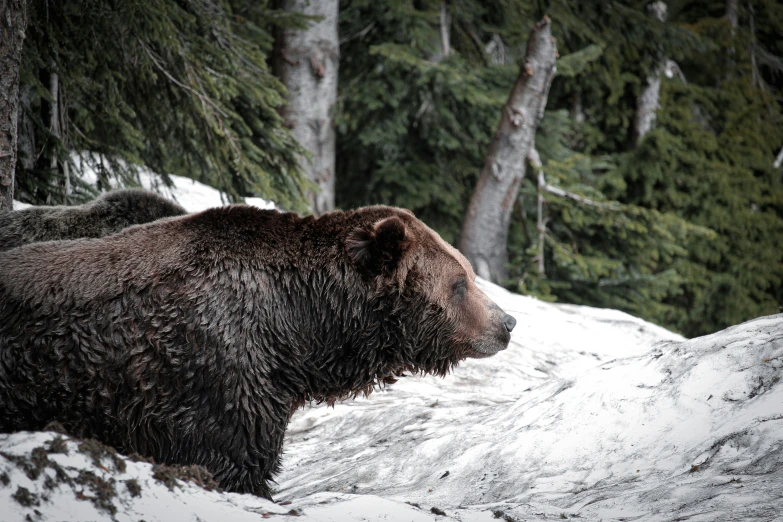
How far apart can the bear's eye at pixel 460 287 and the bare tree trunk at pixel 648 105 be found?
1170 cm

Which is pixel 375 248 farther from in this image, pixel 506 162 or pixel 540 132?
pixel 540 132

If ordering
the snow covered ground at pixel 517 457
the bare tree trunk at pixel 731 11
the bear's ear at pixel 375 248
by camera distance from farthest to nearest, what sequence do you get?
the bare tree trunk at pixel 731 11 → the bear's ear at pixel 375 248 → the snow covered ground at pixel 517 457

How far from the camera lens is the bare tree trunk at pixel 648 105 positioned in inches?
586

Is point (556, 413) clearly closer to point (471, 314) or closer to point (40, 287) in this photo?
point (471, 314)

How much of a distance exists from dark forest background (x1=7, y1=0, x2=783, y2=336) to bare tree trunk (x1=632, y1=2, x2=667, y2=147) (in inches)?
7.2

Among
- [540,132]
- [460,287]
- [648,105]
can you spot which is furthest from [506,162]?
[460,287]

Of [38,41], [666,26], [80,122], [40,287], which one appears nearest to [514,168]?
[666,26]

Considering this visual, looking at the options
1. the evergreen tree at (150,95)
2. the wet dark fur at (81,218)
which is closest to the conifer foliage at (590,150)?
Answer: the evergreen tree at (150,95)

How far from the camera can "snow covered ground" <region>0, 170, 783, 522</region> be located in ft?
8.73

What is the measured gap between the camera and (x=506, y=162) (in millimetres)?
12070

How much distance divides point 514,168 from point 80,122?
22.5ft

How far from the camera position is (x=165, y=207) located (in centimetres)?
460

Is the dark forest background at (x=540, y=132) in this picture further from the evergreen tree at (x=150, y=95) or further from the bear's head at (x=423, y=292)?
the bear's head at (x=423, y=292)

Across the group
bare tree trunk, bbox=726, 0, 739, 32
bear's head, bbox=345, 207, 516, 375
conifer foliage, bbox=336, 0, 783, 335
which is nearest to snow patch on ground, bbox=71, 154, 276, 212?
conifer foliage, bbox=336, 0, 783, 335
